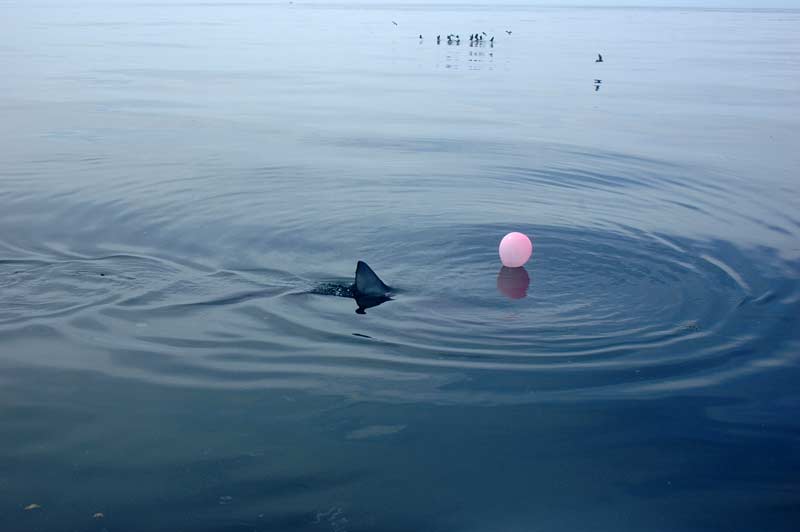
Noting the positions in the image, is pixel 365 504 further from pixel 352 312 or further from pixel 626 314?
pixel 626 314

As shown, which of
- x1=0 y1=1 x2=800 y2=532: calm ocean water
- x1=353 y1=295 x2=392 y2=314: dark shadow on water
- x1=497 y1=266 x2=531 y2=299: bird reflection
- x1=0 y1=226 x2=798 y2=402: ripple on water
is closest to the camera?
x1=0 y1=1 x2=800 y2=532: calm ocean water

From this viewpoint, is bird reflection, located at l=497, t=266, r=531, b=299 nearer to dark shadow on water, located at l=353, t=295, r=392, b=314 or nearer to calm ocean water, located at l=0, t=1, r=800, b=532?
calm ocean water, located at l=0, t=1, r=800, b=532

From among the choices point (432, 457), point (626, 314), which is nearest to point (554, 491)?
point (432, 457)

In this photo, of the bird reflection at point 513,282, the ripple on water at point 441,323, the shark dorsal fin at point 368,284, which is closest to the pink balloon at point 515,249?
the bird reflection at point 513,282

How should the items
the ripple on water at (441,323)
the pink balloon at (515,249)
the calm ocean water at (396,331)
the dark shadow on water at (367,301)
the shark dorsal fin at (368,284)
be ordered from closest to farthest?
the calm ocean water at (396,331) < the ripple on water at (441,323) < the dark shadow on water at (367,301) < the shark dorsal fin at (368,284) < the pink balloon at (515,249)

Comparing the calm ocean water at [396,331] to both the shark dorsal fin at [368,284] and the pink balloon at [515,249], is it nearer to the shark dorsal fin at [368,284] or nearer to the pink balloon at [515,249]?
the pink balloon at [515,249]

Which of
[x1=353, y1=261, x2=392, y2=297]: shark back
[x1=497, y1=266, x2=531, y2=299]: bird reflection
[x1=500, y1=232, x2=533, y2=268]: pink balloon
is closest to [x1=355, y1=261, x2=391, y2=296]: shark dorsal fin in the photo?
[x1=353, y1=261, x2=392, y2=297]: shark back

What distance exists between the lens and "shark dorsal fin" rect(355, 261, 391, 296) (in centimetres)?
925

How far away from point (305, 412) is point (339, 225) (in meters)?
5.51

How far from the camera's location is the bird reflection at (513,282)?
9734 mm

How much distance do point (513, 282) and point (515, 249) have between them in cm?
44

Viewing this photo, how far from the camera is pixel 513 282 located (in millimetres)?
10109

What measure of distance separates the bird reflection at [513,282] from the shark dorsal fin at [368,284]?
1.44 m

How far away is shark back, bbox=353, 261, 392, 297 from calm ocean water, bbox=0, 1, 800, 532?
28cm
